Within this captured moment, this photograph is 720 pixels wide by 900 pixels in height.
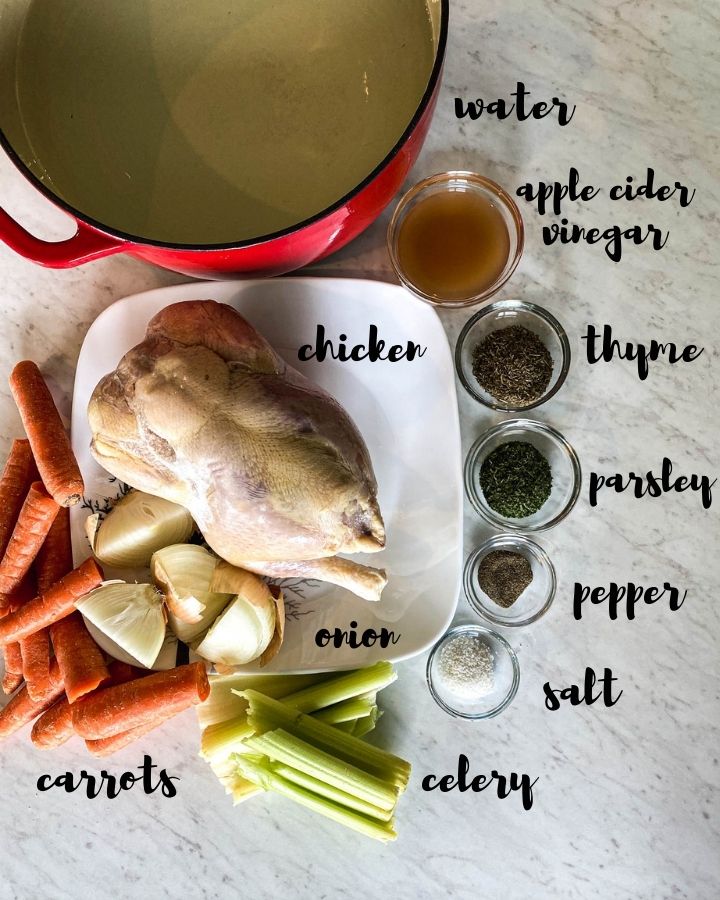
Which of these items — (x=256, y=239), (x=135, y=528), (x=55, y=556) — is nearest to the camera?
(x=256, y=239)

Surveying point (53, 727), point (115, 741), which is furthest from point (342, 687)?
point (53, 727)

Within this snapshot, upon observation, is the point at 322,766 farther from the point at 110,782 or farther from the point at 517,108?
the point at 517,108

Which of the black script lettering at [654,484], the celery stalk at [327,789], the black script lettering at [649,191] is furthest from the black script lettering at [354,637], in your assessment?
the black script lettering at [649,191]

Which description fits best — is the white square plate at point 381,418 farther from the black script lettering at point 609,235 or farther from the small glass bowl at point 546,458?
the black script lettering at point 609,235

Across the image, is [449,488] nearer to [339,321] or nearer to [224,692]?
[339,321]

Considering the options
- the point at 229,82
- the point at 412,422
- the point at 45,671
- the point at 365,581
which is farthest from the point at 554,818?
the point at 229,82
